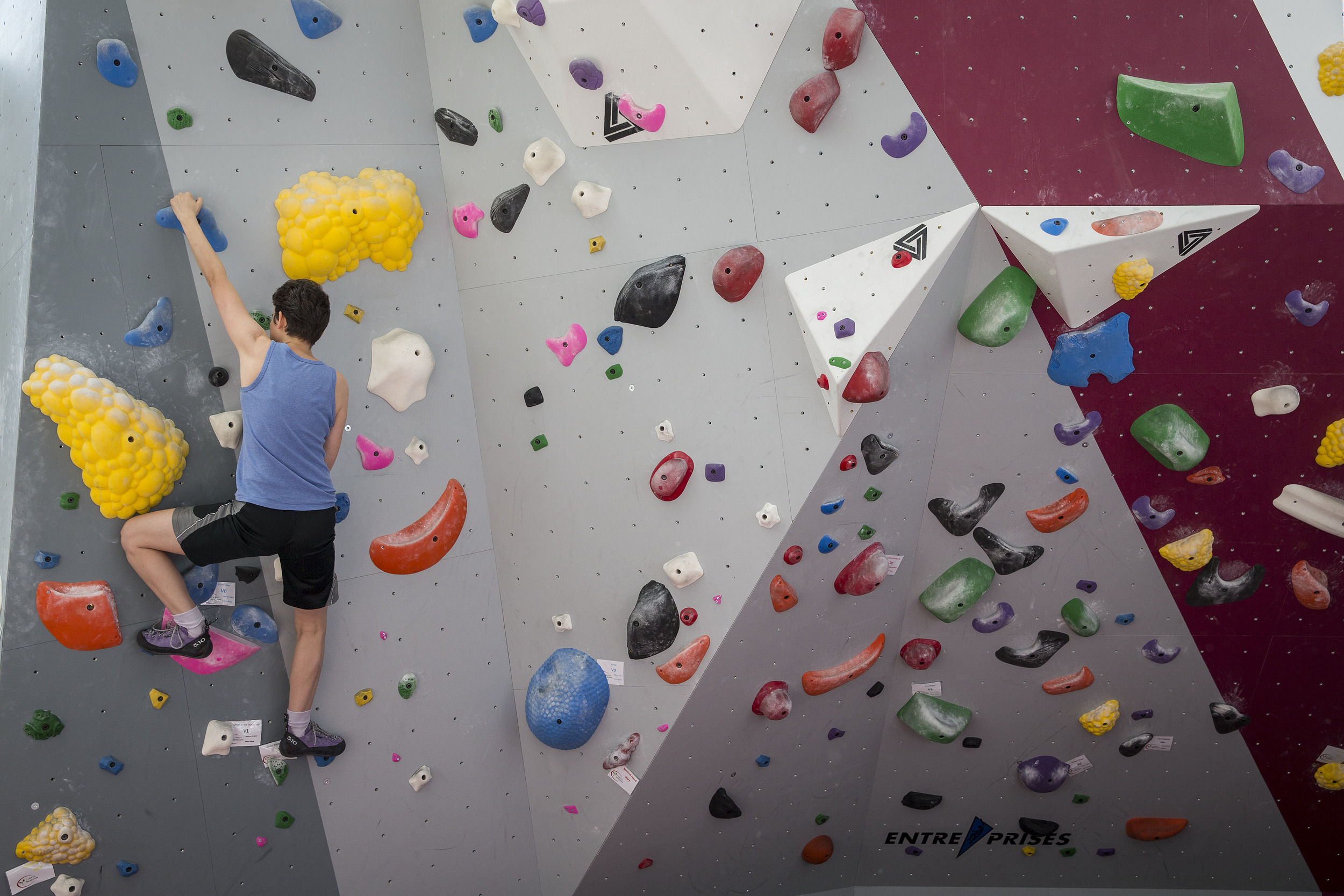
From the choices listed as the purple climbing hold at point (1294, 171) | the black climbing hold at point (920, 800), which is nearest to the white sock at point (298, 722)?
the black climbing hold at point (920, 800)

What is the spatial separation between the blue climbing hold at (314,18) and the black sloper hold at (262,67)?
119 millimetres

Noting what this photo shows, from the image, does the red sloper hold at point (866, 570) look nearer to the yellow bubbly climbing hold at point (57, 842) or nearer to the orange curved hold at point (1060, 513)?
the orange curved hold at point (1060, 513)

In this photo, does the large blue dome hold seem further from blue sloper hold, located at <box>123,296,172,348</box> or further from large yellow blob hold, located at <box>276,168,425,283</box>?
blue sloper hold, located at <box>123,296,172,348</box>

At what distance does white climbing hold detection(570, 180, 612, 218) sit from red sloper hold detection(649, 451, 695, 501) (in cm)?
87

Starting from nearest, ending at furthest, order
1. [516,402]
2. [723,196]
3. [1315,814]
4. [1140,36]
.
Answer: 1. [1140,36]
2. [723,196]
3. [516,402]
4. [1315,814]

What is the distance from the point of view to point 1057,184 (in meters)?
2.74

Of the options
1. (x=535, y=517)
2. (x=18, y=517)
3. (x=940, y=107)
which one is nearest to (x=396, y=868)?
(x=535, y=517)

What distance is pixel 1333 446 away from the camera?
9.72 ft

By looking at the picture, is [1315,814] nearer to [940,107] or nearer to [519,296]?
[940,107]

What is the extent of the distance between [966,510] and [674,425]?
1098mm

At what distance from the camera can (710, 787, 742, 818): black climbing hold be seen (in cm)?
341

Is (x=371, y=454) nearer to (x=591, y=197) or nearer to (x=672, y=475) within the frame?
(x=672, y=475)

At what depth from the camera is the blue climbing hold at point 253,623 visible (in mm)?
2768

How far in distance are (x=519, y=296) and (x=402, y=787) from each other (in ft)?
6.01
